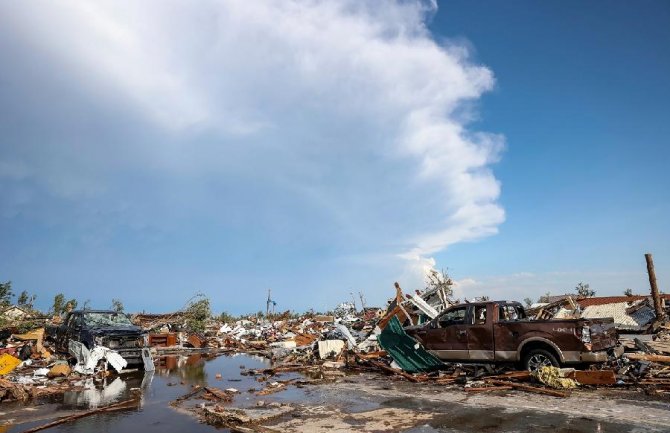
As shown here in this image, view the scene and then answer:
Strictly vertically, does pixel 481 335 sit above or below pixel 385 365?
above

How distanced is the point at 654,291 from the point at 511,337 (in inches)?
579

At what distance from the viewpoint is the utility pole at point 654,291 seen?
19098 mm

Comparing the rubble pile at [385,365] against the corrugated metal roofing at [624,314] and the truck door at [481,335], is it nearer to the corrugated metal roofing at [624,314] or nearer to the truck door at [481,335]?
the truck door at [481,335]

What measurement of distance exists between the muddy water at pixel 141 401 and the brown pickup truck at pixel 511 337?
5092 mm

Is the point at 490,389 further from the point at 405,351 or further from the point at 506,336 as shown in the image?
the point at 405,351

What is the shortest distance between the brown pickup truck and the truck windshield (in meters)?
9.95

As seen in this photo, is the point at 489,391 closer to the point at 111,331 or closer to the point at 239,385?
the point at 239,385

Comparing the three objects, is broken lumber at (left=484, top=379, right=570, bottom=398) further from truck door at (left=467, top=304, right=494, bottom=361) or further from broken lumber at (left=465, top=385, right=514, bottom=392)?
truck door at (left=467, top=304, right=494, bottom=361)

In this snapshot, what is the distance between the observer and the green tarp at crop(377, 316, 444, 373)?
1117 centimetres

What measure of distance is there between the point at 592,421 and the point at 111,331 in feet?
41.7

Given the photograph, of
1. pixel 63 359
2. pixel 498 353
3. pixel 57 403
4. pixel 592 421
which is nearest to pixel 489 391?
pixel 498 353

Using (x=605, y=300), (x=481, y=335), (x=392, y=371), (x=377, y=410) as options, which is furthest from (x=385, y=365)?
(x=605, y=300)

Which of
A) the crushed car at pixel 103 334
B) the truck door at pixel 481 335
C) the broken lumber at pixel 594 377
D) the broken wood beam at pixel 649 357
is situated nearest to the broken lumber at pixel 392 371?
the truck door at pixel 481 335

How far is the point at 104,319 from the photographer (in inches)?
562
